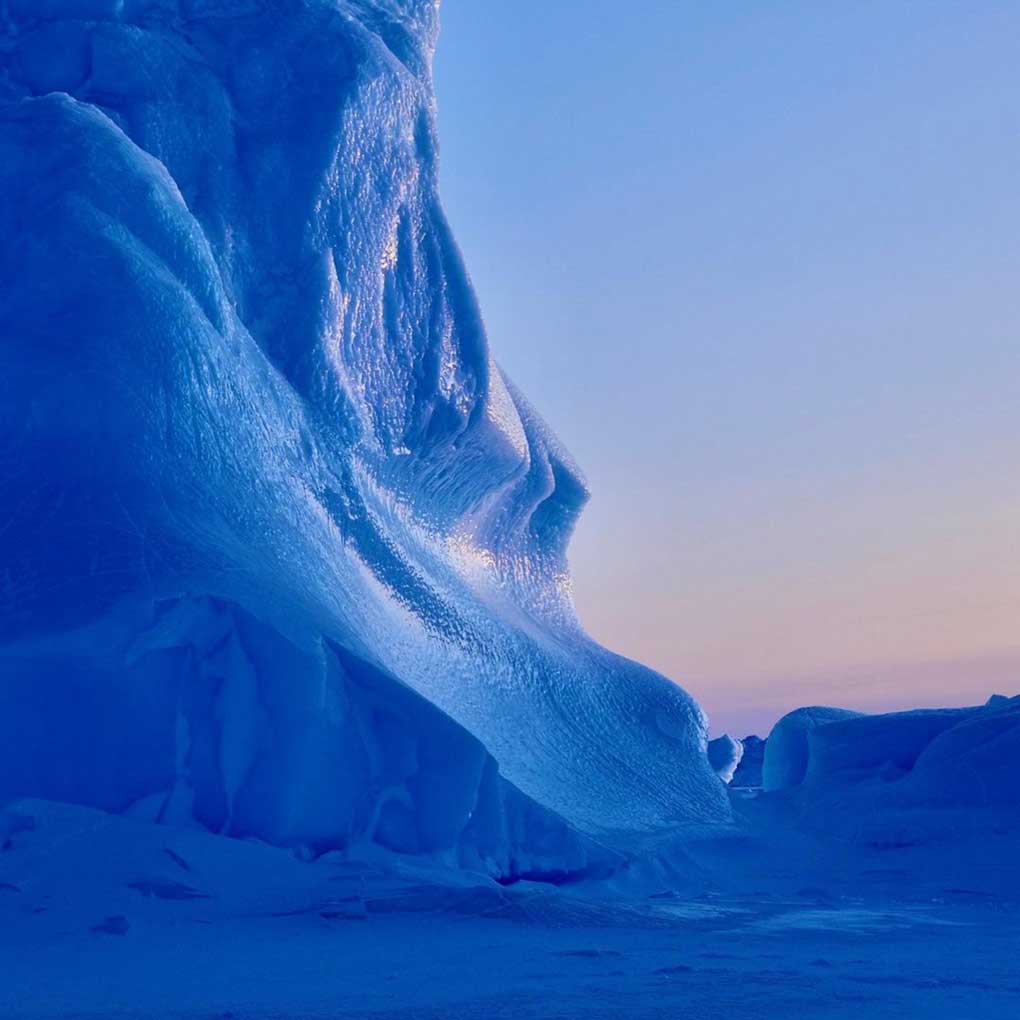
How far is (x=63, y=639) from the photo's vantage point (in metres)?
6.95

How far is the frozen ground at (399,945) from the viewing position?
177 inches

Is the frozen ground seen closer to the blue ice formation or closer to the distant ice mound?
the blue ice formation

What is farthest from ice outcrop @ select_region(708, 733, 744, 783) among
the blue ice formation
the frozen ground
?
the frozen ground

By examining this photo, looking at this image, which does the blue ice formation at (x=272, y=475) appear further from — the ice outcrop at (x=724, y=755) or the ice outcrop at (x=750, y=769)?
the ice outcrop at (x=750, y=769)

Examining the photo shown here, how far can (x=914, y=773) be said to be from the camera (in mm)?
11719

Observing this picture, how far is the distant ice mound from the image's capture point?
10984mm

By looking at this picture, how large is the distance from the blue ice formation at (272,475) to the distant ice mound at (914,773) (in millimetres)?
1331

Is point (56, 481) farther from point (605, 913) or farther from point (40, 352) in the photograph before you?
point (605, 913)

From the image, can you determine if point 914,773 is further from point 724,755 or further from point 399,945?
point 399,945

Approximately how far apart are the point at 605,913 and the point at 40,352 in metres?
4.58

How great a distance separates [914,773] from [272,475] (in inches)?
256

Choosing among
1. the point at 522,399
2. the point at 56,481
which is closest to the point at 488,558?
the point at 522,399

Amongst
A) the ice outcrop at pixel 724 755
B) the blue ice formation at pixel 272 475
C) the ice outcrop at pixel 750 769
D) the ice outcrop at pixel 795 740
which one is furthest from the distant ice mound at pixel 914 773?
the ice outcrop at pixel 750 769

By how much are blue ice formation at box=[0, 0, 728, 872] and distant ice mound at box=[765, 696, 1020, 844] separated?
4.37ft
